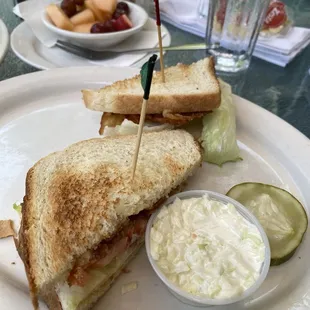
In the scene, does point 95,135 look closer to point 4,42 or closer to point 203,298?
point 4,42

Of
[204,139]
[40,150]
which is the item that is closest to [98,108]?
[40,150]

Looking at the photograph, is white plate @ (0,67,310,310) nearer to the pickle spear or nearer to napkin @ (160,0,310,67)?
the pickle spear

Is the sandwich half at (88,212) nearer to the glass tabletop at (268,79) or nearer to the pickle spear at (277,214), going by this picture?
the pickle spear at (277,214)

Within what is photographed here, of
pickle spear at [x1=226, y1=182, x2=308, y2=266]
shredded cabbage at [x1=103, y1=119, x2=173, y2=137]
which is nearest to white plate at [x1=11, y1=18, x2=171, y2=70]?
shredded cabbage at [x1=103, y1=119, x2=173, y2=137]

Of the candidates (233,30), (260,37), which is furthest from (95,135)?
(260,37)

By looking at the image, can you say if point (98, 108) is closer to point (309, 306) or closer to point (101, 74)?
point (101, 74)

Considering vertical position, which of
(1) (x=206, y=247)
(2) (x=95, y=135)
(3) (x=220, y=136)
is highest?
(1) (x=206, y=247)

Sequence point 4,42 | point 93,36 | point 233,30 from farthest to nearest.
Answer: point 233,30 < point 93,36 < point 4,42
